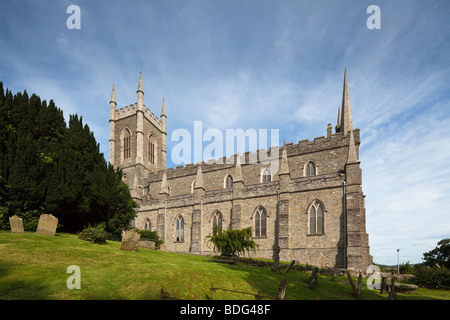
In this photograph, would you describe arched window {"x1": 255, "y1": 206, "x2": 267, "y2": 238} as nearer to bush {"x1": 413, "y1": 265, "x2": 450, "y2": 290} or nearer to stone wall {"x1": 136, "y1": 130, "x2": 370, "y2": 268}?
stone wall {"x1": 136, "y1": 130, "x2": 370, "y2": 268}

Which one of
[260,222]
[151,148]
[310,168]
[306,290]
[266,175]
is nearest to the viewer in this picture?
[306,290]

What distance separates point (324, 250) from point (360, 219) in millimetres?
→ 3735

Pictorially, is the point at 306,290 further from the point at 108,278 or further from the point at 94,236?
the point at 94,236

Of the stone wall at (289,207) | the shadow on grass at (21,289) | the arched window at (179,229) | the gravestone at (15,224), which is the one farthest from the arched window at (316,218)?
the gravestone at (15,224)

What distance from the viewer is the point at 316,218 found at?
22.8m

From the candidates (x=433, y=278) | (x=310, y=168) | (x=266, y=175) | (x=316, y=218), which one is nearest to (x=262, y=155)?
(x=266, y=175)

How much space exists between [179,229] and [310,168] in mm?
15380

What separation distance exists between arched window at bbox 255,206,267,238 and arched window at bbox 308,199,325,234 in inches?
161

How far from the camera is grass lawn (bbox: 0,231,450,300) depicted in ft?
27.5

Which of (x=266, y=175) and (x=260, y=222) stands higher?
(x=266, y=175)

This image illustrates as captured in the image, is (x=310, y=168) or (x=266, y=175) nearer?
(x=310, y=168)

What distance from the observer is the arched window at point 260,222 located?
2477cm

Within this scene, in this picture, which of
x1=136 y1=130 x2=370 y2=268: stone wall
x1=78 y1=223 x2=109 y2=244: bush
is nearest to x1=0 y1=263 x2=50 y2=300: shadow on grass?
x1=78 y1=223 x2=109 y2=244: bush
